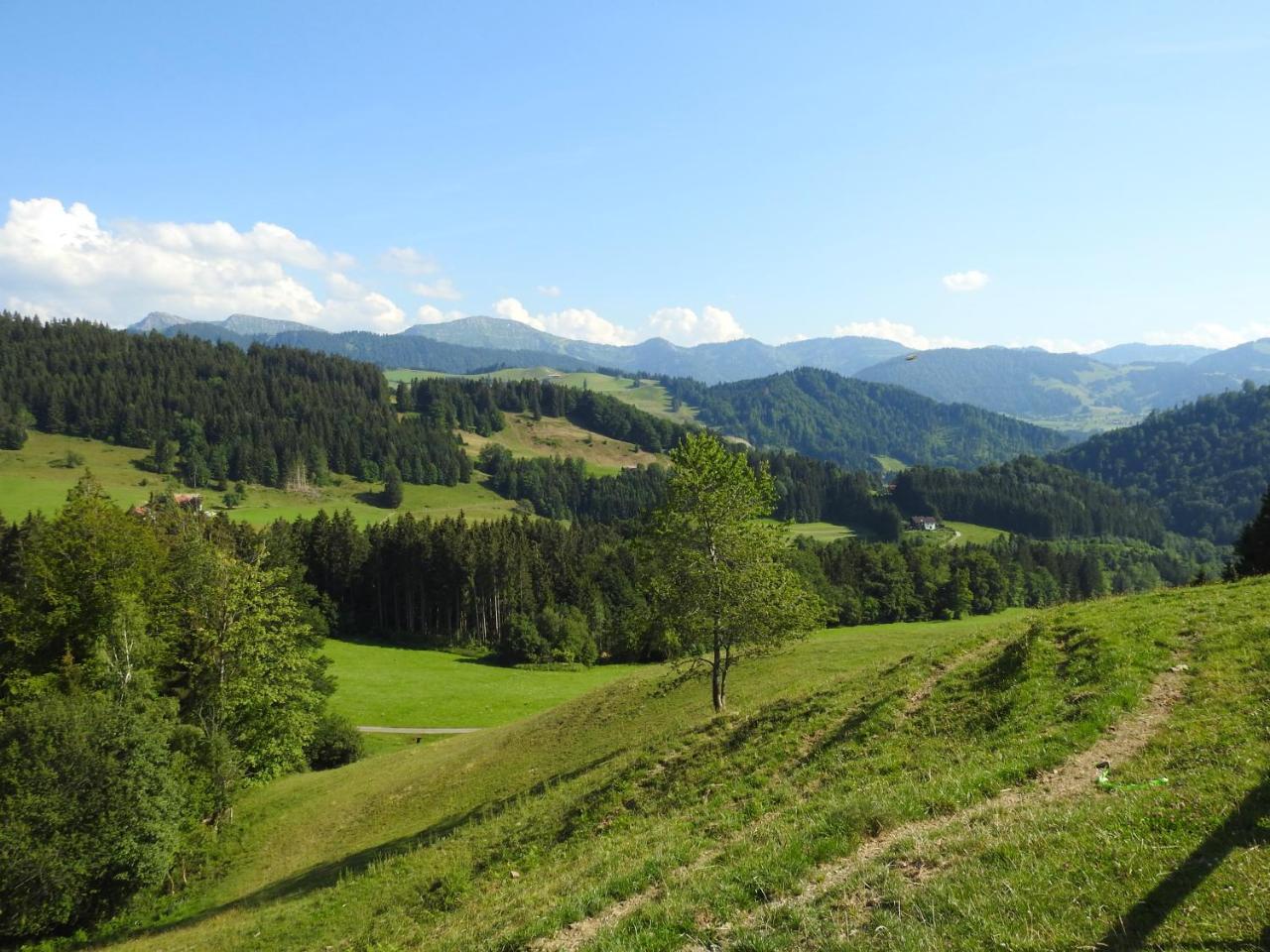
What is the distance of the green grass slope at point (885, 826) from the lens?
29.8ft

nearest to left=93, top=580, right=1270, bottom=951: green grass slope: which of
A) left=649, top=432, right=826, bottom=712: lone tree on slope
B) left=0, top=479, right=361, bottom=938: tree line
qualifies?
left=649, top=432, right=826, bottom=712: lone tree on slope

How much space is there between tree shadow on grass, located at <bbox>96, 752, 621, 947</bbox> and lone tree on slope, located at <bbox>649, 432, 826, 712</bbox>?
7486 mm

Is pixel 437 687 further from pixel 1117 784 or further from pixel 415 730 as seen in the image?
pixel 1117 784

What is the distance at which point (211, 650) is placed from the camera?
41.6 metres

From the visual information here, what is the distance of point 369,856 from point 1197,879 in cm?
2962

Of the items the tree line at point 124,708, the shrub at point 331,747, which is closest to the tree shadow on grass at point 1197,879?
the tree line at point 124,708

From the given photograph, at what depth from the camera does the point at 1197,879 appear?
8.29m

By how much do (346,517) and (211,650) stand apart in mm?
92162

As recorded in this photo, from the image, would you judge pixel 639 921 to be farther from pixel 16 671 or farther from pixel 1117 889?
pixel 16 671

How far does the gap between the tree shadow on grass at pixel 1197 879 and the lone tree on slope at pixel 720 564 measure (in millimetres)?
20475

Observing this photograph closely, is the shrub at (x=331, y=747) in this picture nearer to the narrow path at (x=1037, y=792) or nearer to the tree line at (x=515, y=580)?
the tree line at (x=515, y=580)

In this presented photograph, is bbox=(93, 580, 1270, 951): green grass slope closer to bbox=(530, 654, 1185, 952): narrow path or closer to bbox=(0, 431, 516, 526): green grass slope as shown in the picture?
bbox=(530, 654, 1185, 952): narrow path

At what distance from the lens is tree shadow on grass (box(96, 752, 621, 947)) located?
27047 millimetres

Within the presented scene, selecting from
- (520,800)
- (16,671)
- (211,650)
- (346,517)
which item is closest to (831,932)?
(520,800)
